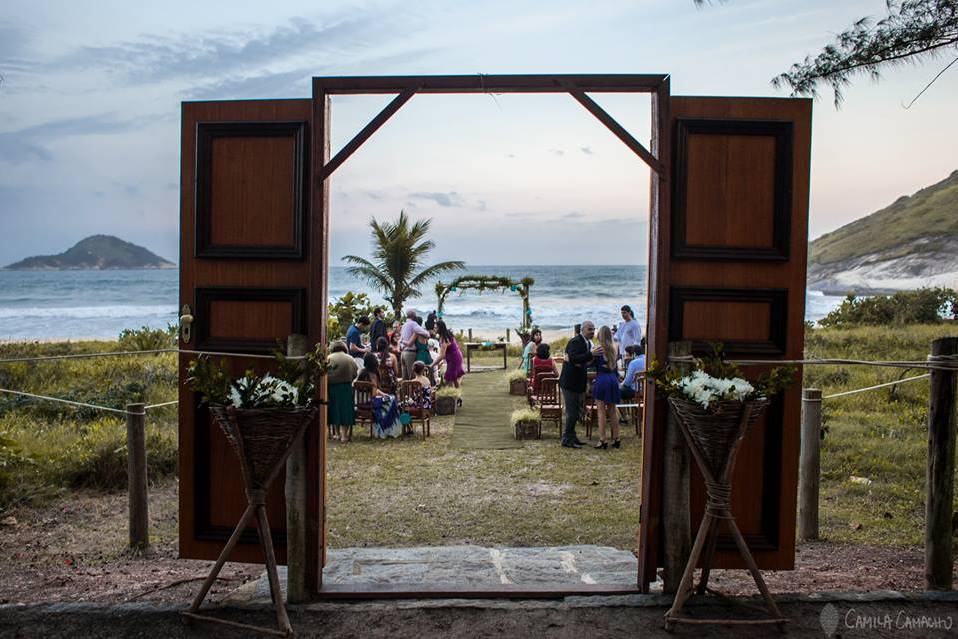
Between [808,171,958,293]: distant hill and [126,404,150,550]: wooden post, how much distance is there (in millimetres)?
31601

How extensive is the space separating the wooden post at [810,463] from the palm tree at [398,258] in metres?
14.2

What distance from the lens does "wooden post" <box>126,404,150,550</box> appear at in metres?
5.21

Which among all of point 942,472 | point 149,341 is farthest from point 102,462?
point 149,341

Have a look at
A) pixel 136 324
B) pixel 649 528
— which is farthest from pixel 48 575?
pixel 136 324

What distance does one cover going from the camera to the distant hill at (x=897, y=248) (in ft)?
127

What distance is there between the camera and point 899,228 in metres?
45.9

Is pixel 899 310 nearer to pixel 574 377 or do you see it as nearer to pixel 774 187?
pixel 574 377

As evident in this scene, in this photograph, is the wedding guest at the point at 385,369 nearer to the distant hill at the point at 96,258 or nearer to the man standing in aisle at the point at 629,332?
the man standing in aisle at the point at 629,332

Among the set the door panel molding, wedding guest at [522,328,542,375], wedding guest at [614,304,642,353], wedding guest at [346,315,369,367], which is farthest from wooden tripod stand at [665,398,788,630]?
wedding guest at [522,328,542,375]

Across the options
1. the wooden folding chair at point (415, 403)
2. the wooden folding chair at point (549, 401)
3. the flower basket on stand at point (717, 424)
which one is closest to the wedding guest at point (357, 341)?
the wooden folding chair at point (415, 403)

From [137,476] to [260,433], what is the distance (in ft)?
7.13

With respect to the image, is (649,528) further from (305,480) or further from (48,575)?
(48,575)

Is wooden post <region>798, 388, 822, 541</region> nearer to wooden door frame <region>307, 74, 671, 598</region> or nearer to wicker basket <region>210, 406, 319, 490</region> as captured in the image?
wooden door frame <region>307, 74, 671, 598</region>

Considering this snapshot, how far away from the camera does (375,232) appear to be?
19.5 m
